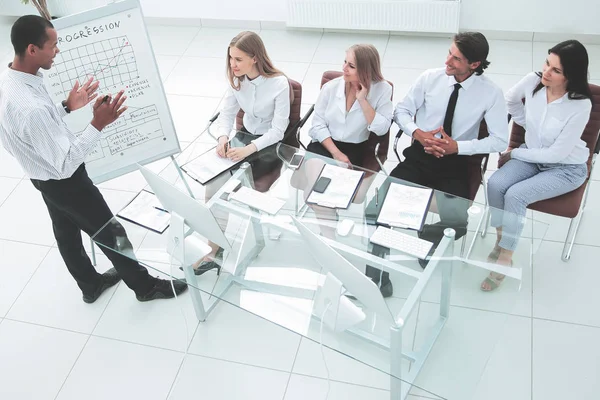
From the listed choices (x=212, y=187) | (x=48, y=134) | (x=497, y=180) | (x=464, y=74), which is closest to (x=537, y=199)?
(x=497, y=180)

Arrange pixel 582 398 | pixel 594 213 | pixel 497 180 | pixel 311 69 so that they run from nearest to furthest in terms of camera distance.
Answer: pixel 582 398 → pixel 497 180 → pixel 594 213 → pixel 311 69

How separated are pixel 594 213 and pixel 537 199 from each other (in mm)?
795

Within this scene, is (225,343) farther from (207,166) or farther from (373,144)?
(373,144)

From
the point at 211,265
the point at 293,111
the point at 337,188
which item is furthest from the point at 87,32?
the point at 337,188

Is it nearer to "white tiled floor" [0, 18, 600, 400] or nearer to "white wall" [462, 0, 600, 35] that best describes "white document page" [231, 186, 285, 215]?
"white tiled floor" [0, 18, 600, 400]

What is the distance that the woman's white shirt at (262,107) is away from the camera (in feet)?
11.9

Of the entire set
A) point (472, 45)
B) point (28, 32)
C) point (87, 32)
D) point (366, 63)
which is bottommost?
point (366, 63)

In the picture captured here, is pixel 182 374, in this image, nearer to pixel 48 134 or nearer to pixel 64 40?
pixel 48 134

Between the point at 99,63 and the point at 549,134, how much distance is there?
241 cm

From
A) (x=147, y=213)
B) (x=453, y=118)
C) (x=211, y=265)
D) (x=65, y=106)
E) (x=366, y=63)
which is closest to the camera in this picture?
(x=211, y=265)

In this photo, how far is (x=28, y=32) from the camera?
2.70 metres

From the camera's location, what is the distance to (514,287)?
270cm

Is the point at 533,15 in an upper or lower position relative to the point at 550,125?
lower

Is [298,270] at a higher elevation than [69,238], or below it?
higher
